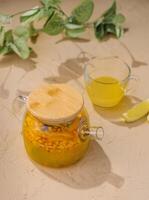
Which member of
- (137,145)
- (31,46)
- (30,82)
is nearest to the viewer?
(137,145)

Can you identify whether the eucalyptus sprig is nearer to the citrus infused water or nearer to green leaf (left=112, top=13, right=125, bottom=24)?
green leaf (left=112, top=13, right=125, bottom=24)

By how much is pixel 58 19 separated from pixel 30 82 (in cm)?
20

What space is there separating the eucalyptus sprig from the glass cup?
159 mm

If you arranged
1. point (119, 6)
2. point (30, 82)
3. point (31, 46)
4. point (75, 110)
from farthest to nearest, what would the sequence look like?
point (119, 6)
point (31, 46)
point (30, 82)
point (75, 110)

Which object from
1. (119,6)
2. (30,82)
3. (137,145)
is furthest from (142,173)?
(119,6)

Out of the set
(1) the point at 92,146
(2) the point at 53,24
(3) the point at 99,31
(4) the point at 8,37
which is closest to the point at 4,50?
(4) the point at 8,37

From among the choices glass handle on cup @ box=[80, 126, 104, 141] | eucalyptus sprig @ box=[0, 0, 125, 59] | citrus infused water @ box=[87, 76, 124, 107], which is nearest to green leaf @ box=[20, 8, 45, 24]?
eucalyptus sprig @ box=[0, 0, 125, 59]

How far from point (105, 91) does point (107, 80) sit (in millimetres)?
37

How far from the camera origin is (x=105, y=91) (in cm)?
87

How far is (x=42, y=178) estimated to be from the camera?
0.74 meters

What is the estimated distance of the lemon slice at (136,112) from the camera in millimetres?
850

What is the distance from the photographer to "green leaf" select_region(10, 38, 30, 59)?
997mm

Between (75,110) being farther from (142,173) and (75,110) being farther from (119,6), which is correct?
(119,6)

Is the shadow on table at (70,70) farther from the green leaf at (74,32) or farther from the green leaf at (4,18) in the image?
the green leaf at (4,18)
